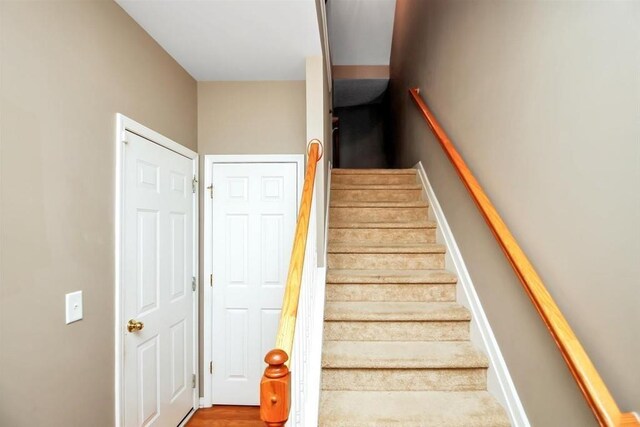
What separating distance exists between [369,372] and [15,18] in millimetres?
2109

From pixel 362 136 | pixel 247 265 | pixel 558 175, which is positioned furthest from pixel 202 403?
pixel 362 136

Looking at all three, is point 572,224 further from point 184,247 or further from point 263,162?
point 184,247

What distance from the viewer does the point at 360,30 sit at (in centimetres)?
508

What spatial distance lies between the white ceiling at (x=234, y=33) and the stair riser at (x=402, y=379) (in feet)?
6.28

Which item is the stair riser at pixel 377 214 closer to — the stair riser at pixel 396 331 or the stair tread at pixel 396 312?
the stair tread at pixel 396 312

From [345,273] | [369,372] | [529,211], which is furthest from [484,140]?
[369,372]

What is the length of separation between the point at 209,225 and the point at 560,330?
2.37m

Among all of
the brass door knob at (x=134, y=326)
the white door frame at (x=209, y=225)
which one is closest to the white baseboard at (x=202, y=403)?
the white door frame at (x=209, y=225)

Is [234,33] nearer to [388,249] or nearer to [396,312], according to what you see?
[388,249]

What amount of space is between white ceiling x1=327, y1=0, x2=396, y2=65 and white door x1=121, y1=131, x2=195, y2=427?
346cm

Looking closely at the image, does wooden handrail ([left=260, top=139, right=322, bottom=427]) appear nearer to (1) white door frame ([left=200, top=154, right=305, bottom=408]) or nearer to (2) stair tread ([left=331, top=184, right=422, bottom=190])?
(1) white door frame ([left=200, top=154, right=305, bottom=408])

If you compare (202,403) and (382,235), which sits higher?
(382,235)

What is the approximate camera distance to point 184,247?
8.52ft

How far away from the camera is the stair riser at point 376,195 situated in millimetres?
3279
